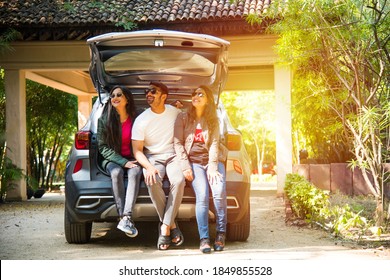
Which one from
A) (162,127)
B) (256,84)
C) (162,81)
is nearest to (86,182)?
(162,127)

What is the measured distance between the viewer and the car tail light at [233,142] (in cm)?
639

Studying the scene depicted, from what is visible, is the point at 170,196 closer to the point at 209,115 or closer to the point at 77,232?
the point at 209,115

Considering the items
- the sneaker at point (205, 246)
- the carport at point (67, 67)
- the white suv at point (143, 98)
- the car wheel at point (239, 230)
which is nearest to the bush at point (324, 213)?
the car wheel at point (239, 230)

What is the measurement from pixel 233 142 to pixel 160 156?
79cm

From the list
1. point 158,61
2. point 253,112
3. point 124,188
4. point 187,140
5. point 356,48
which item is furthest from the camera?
point 253,112

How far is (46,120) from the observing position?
70.3 feet

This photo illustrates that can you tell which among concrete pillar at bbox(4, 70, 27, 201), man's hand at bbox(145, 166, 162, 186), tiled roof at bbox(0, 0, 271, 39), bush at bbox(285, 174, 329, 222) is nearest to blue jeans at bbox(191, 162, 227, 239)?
man's hand at bbox(145, 166, 162, 186)

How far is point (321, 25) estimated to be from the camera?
7859 mm

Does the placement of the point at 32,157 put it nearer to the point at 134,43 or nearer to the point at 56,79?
the point at 56,79

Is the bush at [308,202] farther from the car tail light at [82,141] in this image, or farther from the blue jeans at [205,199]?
the car tail light at [82,141]

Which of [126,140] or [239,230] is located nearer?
[126,140]

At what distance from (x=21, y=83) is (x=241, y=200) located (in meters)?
9.52

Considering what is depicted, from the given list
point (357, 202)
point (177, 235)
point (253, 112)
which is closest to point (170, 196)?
point (177, 235)

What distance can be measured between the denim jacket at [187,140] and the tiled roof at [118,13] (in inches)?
298
